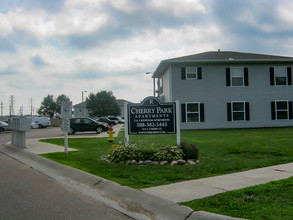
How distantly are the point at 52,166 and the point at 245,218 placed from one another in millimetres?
7396

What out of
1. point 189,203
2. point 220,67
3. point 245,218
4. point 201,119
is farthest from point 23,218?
point 220,67

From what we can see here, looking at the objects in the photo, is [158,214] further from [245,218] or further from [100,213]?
[245,218]

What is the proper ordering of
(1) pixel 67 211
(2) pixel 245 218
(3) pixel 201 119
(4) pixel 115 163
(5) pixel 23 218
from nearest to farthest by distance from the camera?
(2) pixel 245 218 < (5) pixel 23 218 < (1) pixel 67 211 < (4) pixel 115 163 < (3) pixel 201 119

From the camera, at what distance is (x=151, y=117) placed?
11.1m

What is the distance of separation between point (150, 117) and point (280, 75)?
67.7 feet

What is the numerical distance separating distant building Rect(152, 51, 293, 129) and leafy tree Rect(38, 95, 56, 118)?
67.2 metres

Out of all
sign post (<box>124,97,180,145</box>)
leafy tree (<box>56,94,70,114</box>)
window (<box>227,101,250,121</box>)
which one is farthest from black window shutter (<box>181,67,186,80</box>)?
leafy tree (<box>56,94,70,114</box>)

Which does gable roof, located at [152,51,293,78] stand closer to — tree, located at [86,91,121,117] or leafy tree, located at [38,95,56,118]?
tree, located at [86,91,121,117]

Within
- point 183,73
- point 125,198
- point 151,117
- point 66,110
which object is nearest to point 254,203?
point 125,198

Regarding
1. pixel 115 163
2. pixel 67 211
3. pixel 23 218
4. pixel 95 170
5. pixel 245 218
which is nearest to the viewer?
pixel 245 218

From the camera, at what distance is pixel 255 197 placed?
5648 mm

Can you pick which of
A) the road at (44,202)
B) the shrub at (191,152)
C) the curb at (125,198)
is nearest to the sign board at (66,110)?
the curb at (125,198)

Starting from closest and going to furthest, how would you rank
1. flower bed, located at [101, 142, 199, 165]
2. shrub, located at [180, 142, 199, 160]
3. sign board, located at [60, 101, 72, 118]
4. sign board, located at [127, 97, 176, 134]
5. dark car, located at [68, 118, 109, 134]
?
flower bed, located at [101, 142, 199, 165]
shrub, located at [180, 142, 199, 160]
sign board, located at [127, 97, 176, 134]
sign board, located at [60, 101, 72, 118]
dark car, located at [68, 118, 109, 134]

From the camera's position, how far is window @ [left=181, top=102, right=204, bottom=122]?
85.9ft
